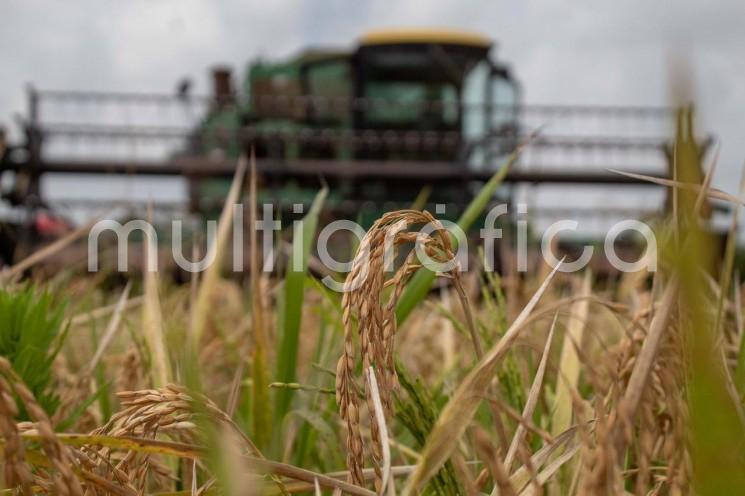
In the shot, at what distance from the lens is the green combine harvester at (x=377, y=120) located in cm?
872

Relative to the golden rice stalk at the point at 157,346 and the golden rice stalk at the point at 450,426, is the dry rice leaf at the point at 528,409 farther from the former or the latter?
the golden rice stalk at the point at 157,346

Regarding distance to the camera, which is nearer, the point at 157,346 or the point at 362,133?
the point at 157,346

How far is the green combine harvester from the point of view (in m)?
8.72

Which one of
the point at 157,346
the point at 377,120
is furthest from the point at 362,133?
the point at 157,346

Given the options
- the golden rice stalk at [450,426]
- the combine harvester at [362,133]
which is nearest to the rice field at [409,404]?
the golden rice stalk at [450,426]

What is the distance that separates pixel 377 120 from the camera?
31.0 feet

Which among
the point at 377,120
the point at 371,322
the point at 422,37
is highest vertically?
the point at 422,37

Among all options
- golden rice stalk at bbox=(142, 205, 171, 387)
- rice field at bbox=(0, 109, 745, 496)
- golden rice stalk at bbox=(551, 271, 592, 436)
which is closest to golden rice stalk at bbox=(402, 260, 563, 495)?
rice field at bbox=(0, 109, 745, 496)

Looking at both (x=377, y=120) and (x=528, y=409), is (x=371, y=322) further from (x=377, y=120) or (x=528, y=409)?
(x=377, y=120)

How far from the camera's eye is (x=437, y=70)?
8836 millimetres

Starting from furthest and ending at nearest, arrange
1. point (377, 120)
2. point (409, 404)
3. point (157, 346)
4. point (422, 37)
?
point (377, 120), point (422, 37), point (157, 346), point (409, 404)

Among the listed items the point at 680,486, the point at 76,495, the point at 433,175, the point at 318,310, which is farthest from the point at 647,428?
the point at 433,175

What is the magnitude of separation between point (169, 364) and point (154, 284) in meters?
0.11

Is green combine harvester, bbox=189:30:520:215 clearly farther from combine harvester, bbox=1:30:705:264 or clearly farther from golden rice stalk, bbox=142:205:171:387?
golden rice stalk, bbox=142:205:171:387
